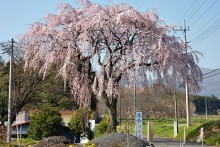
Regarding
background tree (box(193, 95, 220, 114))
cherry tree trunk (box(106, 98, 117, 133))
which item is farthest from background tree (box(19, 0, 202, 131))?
background tree (box(193, 95, 220, 114))

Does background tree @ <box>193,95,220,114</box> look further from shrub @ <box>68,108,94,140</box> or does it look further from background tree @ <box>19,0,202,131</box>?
background tree @ <box>19,0,202,131</box>

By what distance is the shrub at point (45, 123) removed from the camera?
3253 cm

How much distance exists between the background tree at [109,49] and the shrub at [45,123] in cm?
936

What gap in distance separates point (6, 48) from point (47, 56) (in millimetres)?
10507

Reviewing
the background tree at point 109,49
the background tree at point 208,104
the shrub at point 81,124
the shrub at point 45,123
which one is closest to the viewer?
the background tree at point 109,49

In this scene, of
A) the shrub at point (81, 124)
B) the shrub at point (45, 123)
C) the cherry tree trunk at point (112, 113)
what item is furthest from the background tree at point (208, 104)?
the cherry tree trunk at point (112, 113)

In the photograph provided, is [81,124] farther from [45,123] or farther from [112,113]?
[112,113]

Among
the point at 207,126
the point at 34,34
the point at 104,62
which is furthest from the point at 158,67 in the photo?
the point at 207,126

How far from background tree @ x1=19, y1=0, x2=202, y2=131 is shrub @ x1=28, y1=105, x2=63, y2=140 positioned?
369 inches

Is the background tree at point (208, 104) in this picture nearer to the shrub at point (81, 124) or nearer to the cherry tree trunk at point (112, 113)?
the shrub at point (81, 124)

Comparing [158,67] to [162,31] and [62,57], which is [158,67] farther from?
[62,57]

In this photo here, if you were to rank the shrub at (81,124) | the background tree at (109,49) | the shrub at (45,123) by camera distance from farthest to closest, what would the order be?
the shrub at (45,123), the shrub at (81,124), the background tree at (109,49)

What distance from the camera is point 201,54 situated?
2378 cm

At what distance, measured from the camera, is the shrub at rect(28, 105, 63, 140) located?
32.5 metres
